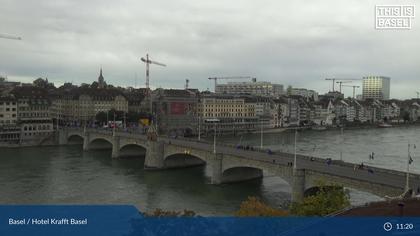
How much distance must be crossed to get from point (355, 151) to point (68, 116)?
62.7m

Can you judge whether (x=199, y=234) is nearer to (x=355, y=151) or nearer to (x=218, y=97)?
(x=355, y=151)

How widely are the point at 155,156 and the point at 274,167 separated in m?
18.0

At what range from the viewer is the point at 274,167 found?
35.2 m

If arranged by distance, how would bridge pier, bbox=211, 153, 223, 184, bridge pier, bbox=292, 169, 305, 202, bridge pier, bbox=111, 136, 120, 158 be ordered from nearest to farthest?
bridge pier, bbox=292, 169, 305, 202 → bridge pier, bbox=211, 153, 223, 184 → bridge pier, bbox=111, 136, 120, 158

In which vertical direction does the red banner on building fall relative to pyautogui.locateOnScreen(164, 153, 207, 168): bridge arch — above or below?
above

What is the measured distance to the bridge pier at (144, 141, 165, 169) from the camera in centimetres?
5041

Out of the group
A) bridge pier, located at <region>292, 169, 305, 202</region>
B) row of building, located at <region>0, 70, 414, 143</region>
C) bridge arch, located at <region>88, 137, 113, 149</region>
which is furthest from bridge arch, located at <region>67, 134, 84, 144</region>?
bridge pier, located at <region>292, 169, 305, 202</region>

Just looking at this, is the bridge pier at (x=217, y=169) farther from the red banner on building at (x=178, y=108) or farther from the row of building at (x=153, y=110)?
the red banner on building at (x=178, y=108)

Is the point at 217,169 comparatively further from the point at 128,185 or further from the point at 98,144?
the point at 98,144

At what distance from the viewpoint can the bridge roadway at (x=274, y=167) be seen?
28.9 metres

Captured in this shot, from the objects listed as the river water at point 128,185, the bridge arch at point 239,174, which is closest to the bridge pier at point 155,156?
the river water at point 128,185

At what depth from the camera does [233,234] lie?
11.9 meters

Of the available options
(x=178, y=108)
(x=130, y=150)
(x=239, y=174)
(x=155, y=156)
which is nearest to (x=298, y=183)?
(x=239, y=174)

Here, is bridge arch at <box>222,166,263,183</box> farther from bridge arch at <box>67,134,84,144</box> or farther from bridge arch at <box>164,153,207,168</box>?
bridge arch at <box>67,134,84,144</box>
